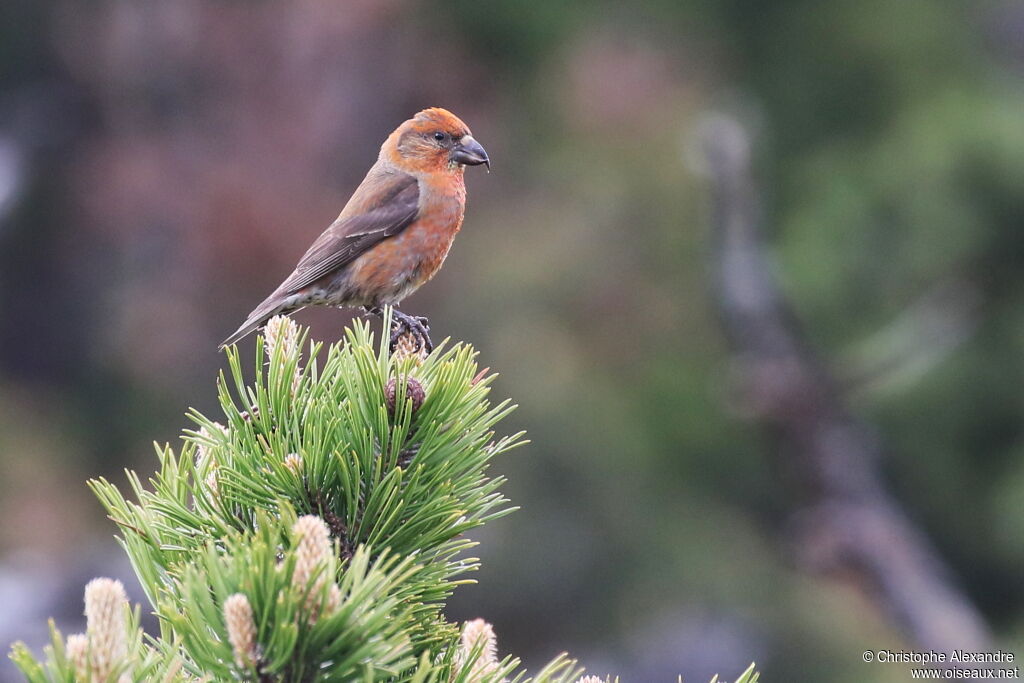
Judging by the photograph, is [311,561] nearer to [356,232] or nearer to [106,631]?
[106,631]

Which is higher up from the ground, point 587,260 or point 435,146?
point 587,260

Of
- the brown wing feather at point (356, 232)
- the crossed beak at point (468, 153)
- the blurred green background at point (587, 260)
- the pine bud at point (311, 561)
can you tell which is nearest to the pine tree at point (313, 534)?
the pine bud at point (311, 561)

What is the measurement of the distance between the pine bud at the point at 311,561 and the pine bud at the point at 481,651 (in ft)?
1.10

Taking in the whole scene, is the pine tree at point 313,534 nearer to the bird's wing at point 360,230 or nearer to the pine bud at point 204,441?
the pine bud at point 204,441

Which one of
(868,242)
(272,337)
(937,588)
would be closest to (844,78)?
(868,242)

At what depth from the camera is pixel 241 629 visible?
4.68 ft

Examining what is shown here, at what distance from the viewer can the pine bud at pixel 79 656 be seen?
144cm

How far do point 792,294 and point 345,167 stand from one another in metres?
6.03

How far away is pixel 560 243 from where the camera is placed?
47.4 ft

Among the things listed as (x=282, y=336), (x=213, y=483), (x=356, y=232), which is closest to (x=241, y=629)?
(x=213, y=483)

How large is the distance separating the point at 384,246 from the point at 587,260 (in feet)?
35.6

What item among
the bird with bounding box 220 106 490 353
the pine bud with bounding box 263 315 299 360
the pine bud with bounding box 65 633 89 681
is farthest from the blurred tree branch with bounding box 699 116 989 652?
the pine bud with bounding box 65 633 89 681

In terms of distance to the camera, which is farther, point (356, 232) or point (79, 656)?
point (356, 232)

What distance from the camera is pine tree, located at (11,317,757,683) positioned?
146 centimetres
